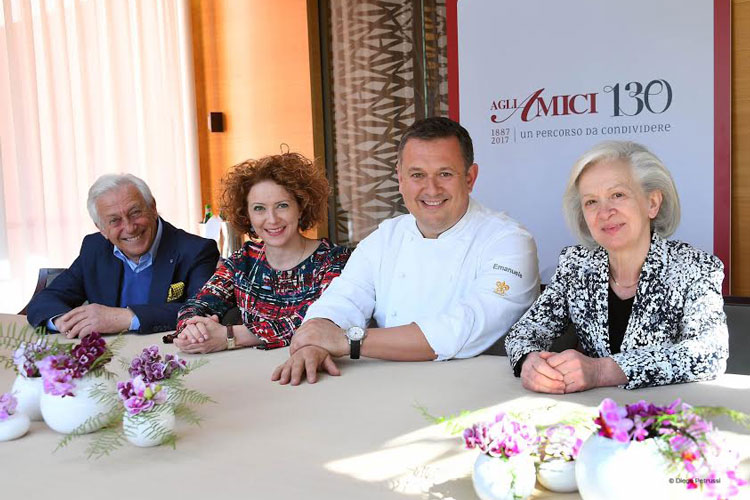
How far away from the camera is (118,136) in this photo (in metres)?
5.65

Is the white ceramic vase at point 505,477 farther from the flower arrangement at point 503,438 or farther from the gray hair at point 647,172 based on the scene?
the gray hair at point 647,172

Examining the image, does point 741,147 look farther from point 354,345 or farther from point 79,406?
point 79,406

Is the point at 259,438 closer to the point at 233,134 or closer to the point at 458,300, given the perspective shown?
the point at 458,300

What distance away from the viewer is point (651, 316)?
196 centimetres

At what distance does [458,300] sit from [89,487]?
1365 millimetres

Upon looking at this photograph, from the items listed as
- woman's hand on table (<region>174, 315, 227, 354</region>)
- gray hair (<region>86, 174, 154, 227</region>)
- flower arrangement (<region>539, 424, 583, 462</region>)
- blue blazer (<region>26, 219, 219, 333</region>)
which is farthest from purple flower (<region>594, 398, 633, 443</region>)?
gray hair (<region>86, 174, 154, 227</region>)

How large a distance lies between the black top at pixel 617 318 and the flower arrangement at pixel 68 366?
4.16 ft

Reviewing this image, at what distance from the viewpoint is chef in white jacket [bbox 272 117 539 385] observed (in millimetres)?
2273

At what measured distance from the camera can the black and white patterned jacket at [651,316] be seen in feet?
5.75

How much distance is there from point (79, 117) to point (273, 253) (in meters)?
3.28

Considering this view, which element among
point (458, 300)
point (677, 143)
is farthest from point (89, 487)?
point (677, 143)

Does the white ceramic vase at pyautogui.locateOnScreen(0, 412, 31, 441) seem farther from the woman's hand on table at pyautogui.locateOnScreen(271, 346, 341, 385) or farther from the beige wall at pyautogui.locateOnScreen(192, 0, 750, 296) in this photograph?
the beige wall at pyautogui.locateOnScreen(192, 0, 750, 296)

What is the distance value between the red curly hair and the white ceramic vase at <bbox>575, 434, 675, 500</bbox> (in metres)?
1.89

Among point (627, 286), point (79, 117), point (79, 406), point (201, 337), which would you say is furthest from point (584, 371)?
point (79, 117)
